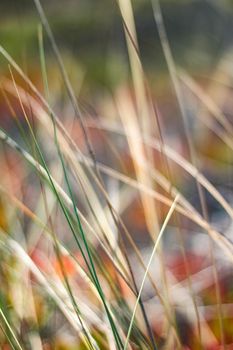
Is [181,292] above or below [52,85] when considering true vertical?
below

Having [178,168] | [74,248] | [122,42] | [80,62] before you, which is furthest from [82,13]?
[74,248]

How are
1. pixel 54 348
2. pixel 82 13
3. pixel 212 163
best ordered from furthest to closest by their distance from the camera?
pixel 82 13 < pixel 212 163 < pixel 54 348

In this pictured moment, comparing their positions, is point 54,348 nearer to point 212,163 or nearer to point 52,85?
point 212,163

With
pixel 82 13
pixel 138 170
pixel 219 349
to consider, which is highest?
pixel 82 13

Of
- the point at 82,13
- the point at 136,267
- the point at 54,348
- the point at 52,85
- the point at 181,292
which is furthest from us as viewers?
the point at 82,13

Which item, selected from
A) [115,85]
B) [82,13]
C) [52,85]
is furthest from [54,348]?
[82,13]

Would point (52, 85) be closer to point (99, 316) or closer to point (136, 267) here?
point (136, 267)

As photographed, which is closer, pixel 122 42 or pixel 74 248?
pixel 74 248

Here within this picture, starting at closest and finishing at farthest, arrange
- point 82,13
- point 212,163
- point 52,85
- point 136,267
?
point 136,267
point 212,163
point 52,85
point 82,13

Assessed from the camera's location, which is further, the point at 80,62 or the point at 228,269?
the point at 80,62
